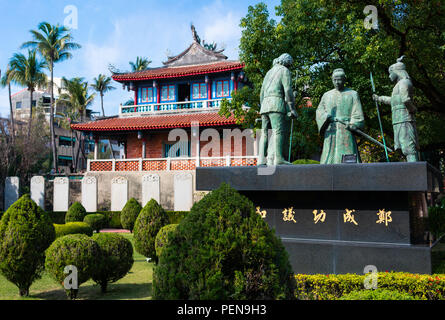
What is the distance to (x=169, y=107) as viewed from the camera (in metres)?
25.5

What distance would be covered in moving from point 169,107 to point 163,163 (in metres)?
4.83

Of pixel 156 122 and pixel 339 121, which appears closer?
pixel 339 121

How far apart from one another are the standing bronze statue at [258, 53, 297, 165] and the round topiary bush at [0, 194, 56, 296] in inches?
177

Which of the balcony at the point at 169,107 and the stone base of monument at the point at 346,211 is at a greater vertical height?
the balcony at the point at 169,107

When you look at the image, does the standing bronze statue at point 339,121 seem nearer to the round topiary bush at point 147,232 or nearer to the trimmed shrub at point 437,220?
the round topiary bush at point 147,232

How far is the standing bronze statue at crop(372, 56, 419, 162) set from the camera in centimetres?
698

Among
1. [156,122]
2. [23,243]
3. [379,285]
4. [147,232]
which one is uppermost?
[156,122]

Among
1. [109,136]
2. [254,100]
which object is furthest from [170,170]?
[254,100]

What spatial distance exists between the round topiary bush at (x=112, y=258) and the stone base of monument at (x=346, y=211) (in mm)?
2322

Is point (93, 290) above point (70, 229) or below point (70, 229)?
below

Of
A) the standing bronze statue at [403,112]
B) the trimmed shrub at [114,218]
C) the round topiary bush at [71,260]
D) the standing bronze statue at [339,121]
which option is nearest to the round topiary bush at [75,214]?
the trimmed shrub at [114,218]

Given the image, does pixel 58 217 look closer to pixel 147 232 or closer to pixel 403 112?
pixel 147 232

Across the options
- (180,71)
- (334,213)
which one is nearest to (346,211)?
(334,213)

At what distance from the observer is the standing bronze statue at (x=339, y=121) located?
6922mm
